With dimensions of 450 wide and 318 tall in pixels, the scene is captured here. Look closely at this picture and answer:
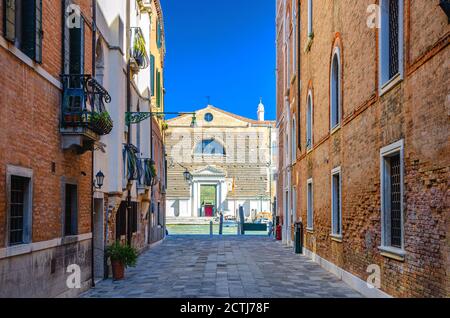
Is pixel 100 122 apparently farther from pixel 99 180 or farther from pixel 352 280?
pixel 352 280

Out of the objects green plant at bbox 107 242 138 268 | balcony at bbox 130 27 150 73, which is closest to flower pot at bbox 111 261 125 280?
→ green plant at bbox 107 242 138 268

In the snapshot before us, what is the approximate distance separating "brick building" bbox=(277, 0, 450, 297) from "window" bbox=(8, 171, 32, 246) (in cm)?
554

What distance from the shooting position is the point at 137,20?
1869 cm

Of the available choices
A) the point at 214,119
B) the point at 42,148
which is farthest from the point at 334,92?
the point at 214,119

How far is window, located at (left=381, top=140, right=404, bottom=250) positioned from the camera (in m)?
9.51

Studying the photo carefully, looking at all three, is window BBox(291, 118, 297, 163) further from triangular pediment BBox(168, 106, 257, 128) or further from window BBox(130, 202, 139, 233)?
triangular pediment BBox(168, 106, 257, 128)

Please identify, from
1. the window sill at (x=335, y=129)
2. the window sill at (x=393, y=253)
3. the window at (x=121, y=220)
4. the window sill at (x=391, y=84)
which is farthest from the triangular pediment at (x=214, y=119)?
the window sill at (x=393, y=253)

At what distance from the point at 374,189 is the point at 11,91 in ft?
21.2

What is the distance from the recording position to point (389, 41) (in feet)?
33.4

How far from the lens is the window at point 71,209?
1060cm

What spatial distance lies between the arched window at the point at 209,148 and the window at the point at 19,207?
51197 mm

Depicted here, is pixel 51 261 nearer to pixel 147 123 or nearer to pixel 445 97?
pixel 445 97

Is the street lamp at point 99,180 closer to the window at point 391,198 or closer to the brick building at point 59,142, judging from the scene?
the brick building at point 59,142
